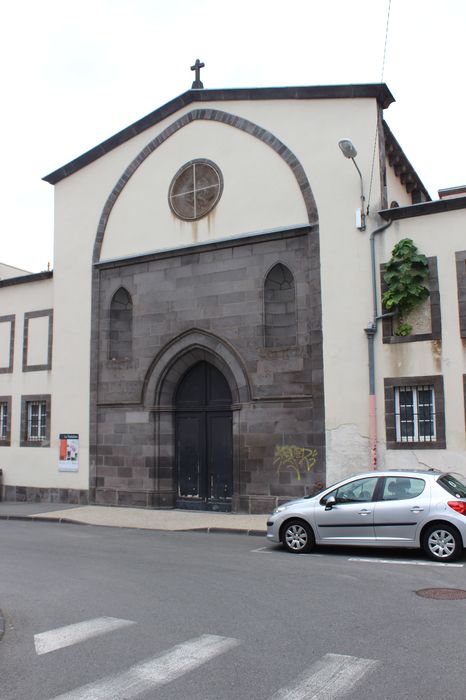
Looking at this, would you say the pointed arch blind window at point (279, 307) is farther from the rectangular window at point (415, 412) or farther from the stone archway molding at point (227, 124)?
the rectangular window at point (415, 412)

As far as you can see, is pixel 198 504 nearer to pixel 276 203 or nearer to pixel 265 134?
pixel 276 203

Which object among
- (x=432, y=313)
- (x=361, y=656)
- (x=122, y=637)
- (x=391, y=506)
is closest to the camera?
(x=361, y=656)

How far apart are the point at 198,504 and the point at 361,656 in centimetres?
1262

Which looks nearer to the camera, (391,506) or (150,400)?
(391,506)

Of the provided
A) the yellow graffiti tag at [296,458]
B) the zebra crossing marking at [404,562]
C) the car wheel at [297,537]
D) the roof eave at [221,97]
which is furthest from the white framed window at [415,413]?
the roof eave at [221,97]

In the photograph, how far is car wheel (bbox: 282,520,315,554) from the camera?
11406mm

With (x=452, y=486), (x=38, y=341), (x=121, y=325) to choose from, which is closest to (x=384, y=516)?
(x=452, y=486)

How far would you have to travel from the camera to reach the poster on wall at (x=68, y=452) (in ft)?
65.4

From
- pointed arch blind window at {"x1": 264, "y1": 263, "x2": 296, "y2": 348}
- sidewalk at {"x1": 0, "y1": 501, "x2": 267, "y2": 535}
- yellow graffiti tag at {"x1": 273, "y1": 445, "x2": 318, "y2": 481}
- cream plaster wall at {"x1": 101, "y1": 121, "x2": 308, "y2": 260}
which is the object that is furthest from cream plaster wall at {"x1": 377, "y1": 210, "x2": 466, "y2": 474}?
sidewalk at {"x1": 0, "y1": 501, "x2": 267, "y2": 535}

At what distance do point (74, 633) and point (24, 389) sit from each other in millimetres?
15701

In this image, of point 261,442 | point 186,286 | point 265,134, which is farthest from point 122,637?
point 265,134

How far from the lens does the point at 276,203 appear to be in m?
17.5

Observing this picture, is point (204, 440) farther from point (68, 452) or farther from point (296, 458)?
point (68, 452)

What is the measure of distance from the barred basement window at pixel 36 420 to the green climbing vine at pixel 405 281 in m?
11.1
